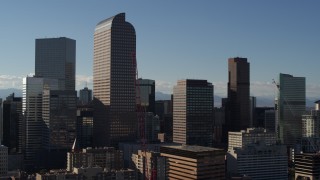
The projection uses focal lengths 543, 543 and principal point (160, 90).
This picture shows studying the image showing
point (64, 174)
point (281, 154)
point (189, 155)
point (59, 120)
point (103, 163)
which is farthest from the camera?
point (59, 120)

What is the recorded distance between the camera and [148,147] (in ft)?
602

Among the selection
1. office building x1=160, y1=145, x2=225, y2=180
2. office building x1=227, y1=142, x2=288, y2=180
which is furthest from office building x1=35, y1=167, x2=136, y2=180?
office building x1=227, y1=142, x2=288, y2=180

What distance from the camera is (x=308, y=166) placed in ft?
544

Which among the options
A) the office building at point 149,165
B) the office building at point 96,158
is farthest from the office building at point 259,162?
the office building at point 96,158

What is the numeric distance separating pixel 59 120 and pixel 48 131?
5.73 meters

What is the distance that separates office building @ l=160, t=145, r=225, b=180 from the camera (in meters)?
129

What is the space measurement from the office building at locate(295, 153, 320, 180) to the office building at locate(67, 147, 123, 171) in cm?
5559

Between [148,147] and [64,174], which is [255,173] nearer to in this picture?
[148,147]

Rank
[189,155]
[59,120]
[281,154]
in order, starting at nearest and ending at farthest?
[189,155] < [281,154] < [59,120]

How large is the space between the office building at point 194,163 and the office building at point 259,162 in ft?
102

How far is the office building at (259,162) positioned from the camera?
166 metres

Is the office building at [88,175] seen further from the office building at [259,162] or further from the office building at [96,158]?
the office building at [259,162]

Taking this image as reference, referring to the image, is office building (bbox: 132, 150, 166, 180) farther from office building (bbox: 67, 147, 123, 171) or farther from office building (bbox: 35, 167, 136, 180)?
office building (bbox: 35, 167, 136, 180)

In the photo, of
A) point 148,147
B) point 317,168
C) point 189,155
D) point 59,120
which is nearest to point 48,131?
point 59,120
